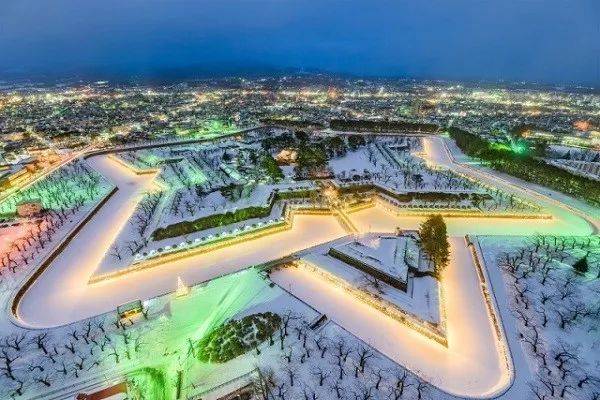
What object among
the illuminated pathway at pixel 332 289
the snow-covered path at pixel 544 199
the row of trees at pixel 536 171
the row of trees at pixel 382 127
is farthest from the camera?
the row of trees at pixel 382 127

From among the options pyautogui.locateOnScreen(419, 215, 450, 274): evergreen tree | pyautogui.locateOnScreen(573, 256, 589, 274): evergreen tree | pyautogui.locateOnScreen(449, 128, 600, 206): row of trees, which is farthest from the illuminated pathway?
pyautogui.locateOnScreen(573, 256, 589, 274): evergreen tree

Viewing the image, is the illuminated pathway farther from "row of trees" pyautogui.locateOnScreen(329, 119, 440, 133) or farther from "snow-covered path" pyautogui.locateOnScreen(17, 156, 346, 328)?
"row of trees" pyautogui.locateOnScreen(329, 119, 440, 133)

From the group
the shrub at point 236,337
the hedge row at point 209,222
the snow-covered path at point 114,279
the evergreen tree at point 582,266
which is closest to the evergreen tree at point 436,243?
the snow-covered path at point 114,279

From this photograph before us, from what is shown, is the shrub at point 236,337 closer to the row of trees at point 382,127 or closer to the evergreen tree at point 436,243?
the evergreen tree at point 436,243

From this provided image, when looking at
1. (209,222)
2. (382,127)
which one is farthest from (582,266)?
(382,127)

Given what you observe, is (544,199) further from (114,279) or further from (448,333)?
(114,279)

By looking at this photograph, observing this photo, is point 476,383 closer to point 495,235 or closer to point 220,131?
point 495,235

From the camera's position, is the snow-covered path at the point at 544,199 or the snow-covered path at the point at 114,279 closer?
the snow-covered path at the point at 114,279
